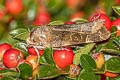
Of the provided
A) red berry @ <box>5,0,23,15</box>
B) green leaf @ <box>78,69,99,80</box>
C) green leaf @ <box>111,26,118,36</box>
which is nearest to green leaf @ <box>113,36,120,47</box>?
green leaf @ <box>111,26,118,36</box>

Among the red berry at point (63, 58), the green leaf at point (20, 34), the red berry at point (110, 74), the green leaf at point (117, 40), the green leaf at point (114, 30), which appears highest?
the green leaf at point (20, 34)

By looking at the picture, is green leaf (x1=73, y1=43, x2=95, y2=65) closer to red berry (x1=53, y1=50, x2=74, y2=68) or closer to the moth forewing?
red berry (x1=53, y1=50, x2=74, y2=68)

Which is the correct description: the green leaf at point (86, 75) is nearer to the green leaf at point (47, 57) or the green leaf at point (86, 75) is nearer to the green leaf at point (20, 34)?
the green leaf at point (47, 57)

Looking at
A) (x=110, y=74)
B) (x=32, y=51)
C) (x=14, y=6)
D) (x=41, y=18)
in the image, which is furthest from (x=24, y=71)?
(x=41, y=18)

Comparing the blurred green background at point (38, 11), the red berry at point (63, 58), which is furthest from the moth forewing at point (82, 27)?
the blurred green background at point (38, 11)

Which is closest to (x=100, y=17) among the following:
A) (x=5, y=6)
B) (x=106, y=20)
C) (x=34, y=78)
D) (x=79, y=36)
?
(x=106, y=20)
